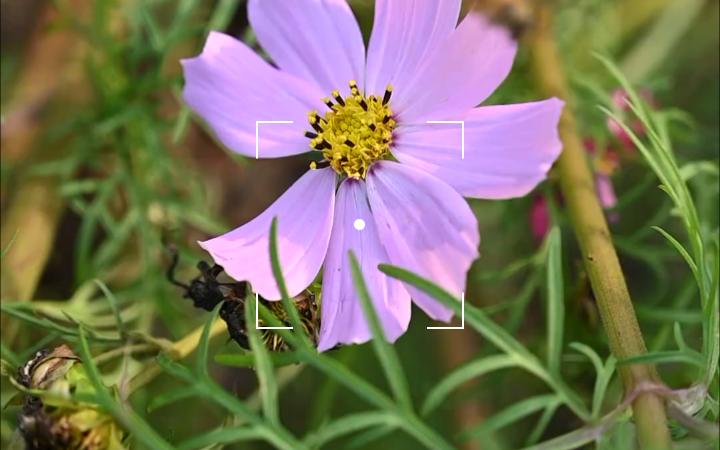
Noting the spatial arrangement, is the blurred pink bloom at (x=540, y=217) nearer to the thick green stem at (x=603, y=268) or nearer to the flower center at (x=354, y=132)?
the thick green stem at (x=603, y=268)

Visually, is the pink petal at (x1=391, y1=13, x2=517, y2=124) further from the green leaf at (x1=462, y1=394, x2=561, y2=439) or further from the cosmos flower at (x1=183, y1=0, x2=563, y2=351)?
the green leaf at (x1=462, y1=394, x2=561, y2=439)

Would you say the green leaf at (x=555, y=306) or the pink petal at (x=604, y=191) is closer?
the green leaf at (x=555, y=306)

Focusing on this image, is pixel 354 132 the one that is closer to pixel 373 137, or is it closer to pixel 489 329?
pixel 373 137

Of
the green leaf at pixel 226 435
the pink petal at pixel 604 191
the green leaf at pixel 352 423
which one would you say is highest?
the pink petal at pixel 604 191

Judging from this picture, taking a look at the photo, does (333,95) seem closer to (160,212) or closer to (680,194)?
(680,194)

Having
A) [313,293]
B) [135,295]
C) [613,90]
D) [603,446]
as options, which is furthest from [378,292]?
[613,90]

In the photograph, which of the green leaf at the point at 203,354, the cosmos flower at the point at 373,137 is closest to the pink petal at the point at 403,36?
the cosmos flower at the point at 373,137

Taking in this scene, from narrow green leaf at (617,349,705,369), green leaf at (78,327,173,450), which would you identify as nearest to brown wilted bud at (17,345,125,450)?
green leaf at (78,327,173,450)
